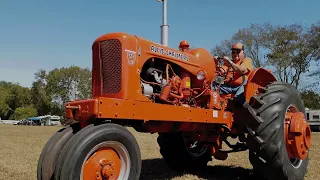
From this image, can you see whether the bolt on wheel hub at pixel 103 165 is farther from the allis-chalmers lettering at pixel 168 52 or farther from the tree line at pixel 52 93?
the tree line at pixel 52 93

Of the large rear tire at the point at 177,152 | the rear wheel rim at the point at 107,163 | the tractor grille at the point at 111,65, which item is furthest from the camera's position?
the large rear tire at the point at 177,152

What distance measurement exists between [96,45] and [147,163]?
3726mm

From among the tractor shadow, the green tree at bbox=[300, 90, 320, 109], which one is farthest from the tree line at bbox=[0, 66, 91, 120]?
the tractor shadow

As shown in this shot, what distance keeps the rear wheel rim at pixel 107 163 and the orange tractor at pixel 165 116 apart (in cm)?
1

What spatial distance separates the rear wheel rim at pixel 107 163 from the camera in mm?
3719

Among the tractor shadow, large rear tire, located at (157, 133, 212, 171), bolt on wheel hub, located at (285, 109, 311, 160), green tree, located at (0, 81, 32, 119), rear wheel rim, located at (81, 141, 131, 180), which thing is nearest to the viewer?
rear wheel rim, located at (81, 141, 131, 180)

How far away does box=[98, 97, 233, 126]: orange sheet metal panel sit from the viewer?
3.92 metres

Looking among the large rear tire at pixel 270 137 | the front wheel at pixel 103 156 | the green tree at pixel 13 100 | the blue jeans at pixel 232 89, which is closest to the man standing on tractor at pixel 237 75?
the blue jeans at pixel 232 89

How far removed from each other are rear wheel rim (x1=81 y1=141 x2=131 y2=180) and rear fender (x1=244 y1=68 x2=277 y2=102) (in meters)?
2.57

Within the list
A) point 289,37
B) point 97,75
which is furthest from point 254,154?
point 289,37

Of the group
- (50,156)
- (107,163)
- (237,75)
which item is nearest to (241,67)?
(237,75)

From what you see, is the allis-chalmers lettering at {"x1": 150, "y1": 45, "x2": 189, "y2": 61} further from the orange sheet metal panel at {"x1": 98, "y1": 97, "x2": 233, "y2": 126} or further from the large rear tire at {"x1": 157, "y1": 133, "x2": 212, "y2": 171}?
the large rear tire at {"x1": 157, "y1": 133, "x2": 212, "y2": 171}

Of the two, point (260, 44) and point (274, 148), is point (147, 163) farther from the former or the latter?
point (260, 44)

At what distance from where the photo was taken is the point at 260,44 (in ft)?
117
